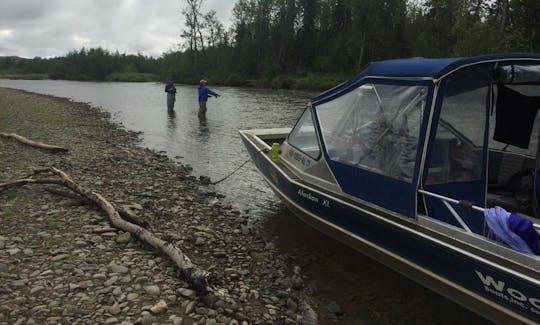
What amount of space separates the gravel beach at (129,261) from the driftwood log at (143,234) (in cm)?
11

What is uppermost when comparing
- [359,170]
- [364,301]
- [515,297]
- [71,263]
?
[359,170]

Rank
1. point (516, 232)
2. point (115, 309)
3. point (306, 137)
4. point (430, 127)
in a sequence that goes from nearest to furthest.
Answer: point (516, 232)
point (115, 309)
point (430, 127)
point (306, 137)

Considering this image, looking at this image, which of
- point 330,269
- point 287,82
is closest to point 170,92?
point 330,269

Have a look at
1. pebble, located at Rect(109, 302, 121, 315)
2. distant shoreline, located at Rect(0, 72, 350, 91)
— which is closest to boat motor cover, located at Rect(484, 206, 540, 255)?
pebble, located at Rect(109, 302, 121, 315)

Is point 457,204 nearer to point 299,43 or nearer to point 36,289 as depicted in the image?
point 36,289

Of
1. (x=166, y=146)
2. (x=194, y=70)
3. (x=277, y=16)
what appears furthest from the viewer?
(x=194, y=70)

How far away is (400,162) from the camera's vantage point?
4.97 metres

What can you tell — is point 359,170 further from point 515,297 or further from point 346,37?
point 346,37

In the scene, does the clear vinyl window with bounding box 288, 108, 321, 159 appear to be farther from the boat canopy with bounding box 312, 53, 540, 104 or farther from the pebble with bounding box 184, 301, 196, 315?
the pebble with bounding box 184, 301, 196, 315

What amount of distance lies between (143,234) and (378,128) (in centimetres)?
347

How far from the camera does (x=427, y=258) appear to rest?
14.2 ft

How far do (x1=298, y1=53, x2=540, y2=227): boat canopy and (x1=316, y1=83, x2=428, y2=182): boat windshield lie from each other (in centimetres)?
1

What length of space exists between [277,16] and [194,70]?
18.4 m

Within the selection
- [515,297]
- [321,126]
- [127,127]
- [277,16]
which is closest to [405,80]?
[321,126]
